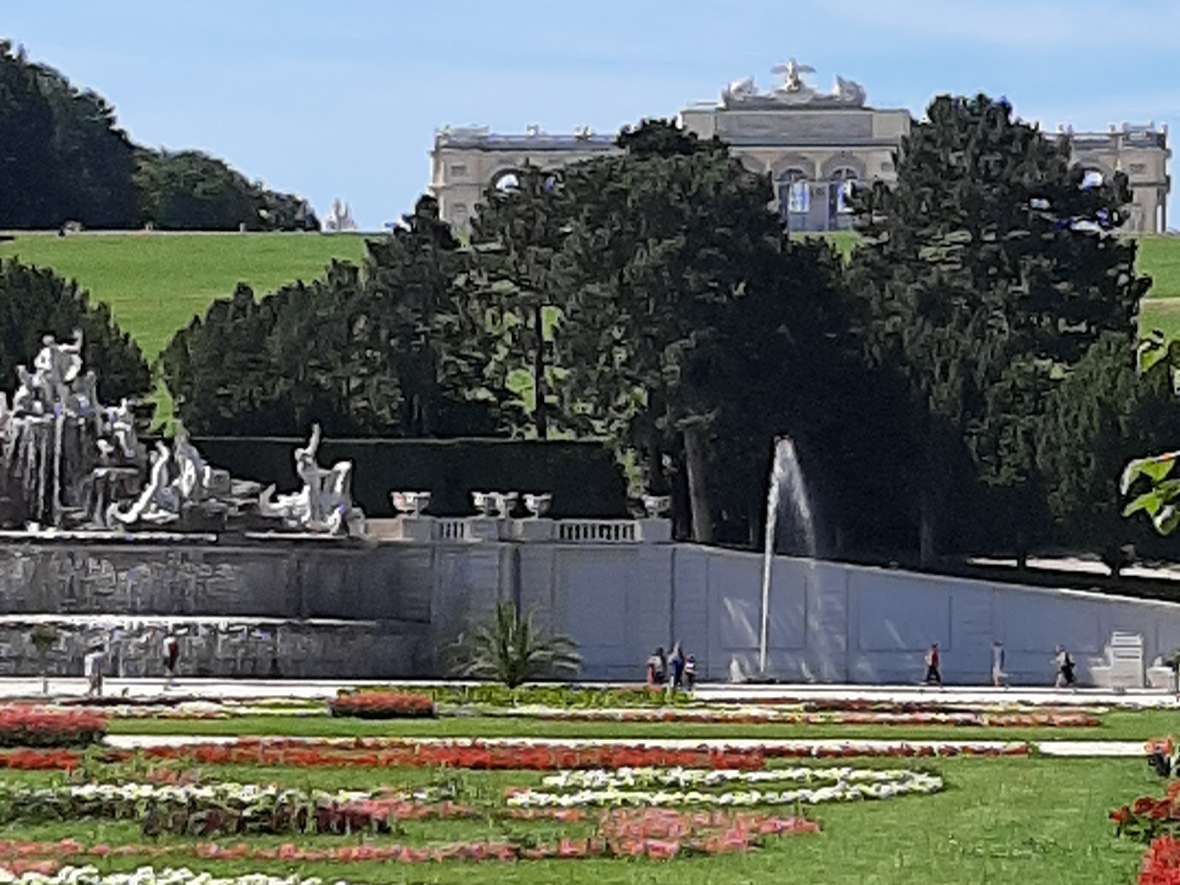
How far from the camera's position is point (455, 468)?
55.2 m

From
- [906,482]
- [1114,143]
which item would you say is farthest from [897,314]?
[1114,143]

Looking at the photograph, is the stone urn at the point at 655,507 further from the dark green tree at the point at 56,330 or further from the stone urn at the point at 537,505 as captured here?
the dark green tree at the point at 56,330

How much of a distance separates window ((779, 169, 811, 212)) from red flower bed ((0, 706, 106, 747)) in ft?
325

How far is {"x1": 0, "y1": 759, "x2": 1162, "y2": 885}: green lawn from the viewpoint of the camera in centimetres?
1495

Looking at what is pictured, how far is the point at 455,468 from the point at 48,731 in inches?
1226

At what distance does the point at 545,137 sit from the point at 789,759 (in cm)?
10780

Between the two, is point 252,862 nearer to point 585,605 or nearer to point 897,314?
point 585,605

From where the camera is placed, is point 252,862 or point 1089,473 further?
point 1089,473

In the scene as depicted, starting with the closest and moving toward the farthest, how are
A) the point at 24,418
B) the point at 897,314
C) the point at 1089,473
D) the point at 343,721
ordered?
the point at 343,721, the point at 24,418, the point at 1089,473, the point at 897,314

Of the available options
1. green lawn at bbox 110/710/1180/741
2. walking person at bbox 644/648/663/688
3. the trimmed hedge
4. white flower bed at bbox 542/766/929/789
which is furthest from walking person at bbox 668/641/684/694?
white flower bed at bbox 542/766/929/789

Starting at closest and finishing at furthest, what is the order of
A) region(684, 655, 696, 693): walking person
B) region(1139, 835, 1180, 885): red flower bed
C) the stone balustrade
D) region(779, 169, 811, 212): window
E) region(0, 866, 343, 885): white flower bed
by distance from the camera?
region(1139, 835, 1180, 885): red flower bed
region(0, 866, 343, 885): white flower bed
region(684, 655, 696, 693): walking person
the stone balustrade
region(779, 169, 811, 212): window

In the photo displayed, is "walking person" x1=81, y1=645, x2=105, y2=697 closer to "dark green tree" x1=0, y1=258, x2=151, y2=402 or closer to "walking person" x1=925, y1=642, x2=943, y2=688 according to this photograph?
"walking person" x1=925, y1=642, x2=943, y2=688

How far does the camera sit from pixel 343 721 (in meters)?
29.5

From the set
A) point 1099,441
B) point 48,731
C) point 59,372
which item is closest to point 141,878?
point 48,731
